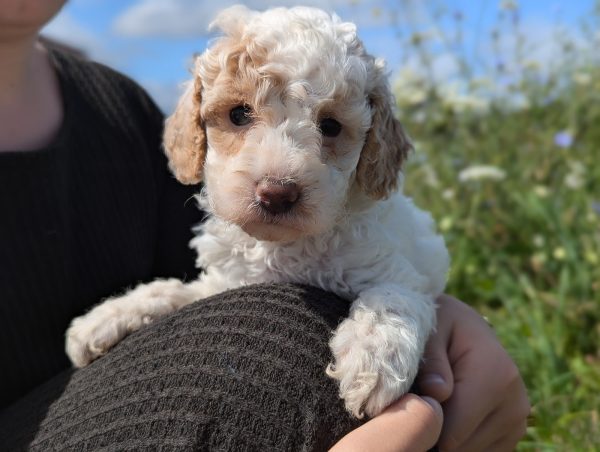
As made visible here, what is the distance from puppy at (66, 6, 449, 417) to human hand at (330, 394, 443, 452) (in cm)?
4

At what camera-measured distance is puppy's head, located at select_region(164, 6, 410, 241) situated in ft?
7.25

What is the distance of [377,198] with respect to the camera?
2496 millimetres

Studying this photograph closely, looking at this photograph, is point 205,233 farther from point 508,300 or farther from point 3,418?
point 508,300

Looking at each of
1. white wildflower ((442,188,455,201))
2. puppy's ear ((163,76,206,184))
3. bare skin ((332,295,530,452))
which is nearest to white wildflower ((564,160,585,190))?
white wildflower ((442,188,455,201))

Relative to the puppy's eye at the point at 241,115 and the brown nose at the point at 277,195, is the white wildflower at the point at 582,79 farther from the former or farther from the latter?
the brown nose at the point at 277,195

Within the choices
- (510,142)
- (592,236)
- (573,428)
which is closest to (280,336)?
(573,428)

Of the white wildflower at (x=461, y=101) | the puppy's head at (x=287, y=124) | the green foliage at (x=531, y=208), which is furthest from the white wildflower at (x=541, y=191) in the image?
the puppy's head at (x=287, y=124)

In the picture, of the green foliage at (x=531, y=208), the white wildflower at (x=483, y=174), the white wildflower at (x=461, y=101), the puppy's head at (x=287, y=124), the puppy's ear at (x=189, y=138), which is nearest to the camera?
the puppy's head at (x=287, y=124)

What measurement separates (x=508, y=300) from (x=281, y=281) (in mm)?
2587

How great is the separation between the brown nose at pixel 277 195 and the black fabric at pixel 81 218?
1.00 metres

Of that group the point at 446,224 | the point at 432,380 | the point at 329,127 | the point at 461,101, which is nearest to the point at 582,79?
the point at 461,101

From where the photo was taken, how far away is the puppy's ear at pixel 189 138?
101 inches

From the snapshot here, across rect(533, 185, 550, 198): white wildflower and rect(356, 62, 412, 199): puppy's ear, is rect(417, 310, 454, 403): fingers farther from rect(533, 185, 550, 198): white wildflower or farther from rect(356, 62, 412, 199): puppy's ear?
rect(533, 185, 550, 198): white wildflower

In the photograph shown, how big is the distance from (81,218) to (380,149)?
4.03 ft
